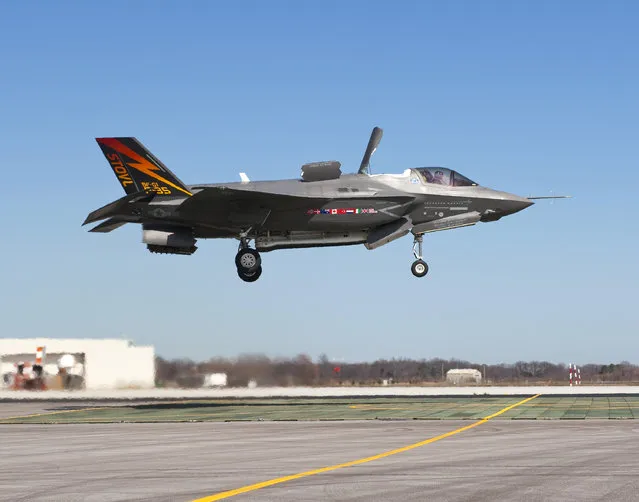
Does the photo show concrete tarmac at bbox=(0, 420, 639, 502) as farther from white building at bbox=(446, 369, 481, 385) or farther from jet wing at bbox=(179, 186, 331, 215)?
white building at bbox=(446, 369, 481, 385)

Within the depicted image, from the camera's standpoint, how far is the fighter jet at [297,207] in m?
36.2

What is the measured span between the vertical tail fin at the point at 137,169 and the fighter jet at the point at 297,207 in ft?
0.13

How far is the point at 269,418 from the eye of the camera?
3117cm

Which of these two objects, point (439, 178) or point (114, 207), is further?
point (439, 178)

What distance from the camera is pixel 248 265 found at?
1500 inches

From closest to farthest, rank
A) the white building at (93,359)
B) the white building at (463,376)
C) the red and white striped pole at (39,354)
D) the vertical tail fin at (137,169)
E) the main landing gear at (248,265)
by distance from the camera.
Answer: the vertical tail fin at (137,169) → the main landing gear at (248,265) → the white building at (93,359) → the red and white striped pole at (39,354) → the white building at (463,376)

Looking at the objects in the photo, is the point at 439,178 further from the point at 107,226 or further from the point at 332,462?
the point at 332,462

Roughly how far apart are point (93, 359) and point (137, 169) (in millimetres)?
31856

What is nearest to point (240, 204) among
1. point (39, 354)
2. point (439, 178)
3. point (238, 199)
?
point (238, 199)

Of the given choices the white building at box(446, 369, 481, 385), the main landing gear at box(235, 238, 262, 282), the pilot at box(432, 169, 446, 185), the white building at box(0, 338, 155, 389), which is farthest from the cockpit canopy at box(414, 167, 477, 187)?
the white building at box(446, 369, 481, 385)

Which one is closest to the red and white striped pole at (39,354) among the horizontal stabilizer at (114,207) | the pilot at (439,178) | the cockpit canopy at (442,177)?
the horizontal stabilizer at (114,207)

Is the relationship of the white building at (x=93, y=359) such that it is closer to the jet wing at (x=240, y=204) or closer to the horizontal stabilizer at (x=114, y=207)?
the horizontal stabilizer at (x=114, y=207)

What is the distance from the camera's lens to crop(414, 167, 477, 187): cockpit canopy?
38.6 metres

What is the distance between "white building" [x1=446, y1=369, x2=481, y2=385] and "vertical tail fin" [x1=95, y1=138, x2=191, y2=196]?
41.1m
